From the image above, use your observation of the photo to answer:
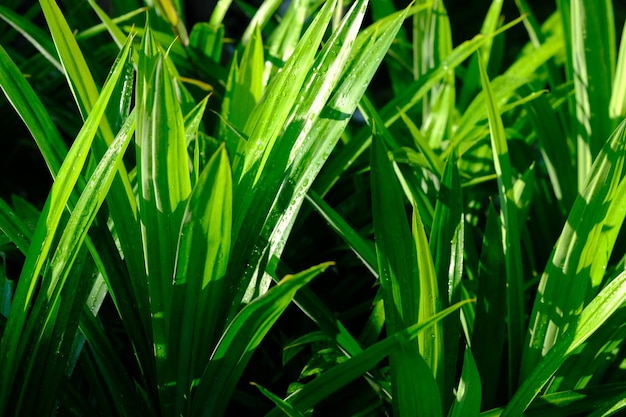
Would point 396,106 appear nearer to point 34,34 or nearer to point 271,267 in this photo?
point 271,267

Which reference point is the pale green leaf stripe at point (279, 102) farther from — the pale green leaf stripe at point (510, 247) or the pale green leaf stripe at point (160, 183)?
the pale green leaf stripe at point (510, 247)

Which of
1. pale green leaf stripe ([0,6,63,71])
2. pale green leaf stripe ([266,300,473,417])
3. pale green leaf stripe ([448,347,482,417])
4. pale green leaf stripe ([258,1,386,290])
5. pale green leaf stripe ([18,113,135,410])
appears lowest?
pale green leaf stripe ([448,347,482,417])

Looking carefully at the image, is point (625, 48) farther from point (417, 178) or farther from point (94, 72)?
point (94, 72)

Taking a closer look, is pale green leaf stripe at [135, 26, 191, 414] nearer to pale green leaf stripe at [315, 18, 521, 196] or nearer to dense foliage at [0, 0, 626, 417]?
dense foliage at [0, 0, 626, 417]

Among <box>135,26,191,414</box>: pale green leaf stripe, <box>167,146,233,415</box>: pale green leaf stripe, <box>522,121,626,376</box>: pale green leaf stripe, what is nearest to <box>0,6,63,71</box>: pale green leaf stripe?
<box>135,26,191,414</box>: pale green leaf stripe

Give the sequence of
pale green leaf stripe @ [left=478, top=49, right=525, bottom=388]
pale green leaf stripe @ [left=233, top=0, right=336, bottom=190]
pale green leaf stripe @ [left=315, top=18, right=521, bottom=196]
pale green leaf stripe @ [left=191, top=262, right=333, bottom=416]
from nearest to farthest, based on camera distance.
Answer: pale green leaf stripe @ [left=191, top=262, right=333, bottom=416]
pale green leaf stripe @ [left=233, top=0, right=336, bottom=190]
pale green leaf stripe @ [left=478, top=49, right=525, bottom=388]
pale green leaf stripe @ [left=315, top=18, right=521, bottom=196]

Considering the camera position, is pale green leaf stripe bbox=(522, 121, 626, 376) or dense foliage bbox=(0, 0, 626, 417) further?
pale green leaf stripe bbox=(522, 121, 626, 376)

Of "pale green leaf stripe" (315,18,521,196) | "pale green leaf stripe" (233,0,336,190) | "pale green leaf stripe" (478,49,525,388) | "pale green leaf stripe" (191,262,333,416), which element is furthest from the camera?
"pale green leaf stripe" (315,18,521,196)
